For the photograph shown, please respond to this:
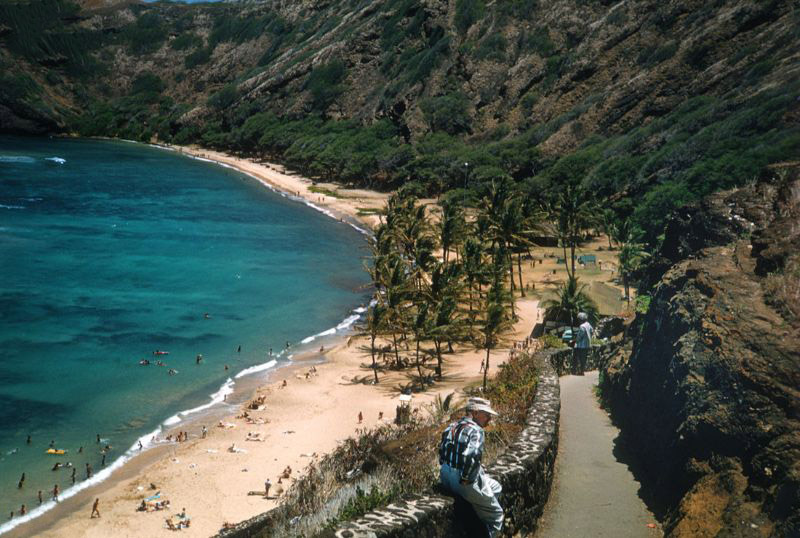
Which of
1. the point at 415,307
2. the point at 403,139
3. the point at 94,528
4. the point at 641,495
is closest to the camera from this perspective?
the point at 641,495

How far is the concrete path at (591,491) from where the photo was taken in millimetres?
9125

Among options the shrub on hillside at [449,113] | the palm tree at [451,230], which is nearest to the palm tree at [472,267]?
the palm tree at [451,230]

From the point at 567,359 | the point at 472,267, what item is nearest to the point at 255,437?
the point at 567,359

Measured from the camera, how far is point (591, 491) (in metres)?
10.2

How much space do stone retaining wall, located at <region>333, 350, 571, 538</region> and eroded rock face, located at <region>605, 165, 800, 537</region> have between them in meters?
1.56

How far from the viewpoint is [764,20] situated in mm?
73875

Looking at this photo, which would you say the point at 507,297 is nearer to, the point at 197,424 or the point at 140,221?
the point at 197,424

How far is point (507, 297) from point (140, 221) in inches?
2212

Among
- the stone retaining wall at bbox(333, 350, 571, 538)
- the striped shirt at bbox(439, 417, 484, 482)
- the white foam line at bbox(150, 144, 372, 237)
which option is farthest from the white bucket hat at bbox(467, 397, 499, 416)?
the white foam line at bbox(150, 144, 372, 237)

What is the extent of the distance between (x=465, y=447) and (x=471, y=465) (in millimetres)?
192

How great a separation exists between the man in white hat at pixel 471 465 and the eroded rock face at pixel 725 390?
244cm

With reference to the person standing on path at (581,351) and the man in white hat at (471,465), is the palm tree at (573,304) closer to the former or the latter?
the person standing on path at (581,351)

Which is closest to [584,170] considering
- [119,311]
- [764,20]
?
[764,20]

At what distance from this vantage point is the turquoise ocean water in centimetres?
3130
